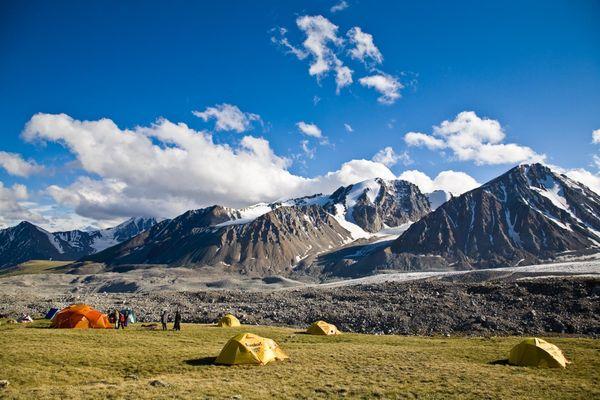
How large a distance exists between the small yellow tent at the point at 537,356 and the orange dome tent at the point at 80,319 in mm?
33373

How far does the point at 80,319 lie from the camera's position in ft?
123

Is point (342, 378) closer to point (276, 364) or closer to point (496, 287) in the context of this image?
point (276, 364)

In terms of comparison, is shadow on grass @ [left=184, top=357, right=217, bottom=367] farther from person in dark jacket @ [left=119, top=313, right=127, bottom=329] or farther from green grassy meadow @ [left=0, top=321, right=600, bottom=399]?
person in dark jacket @ [left=119, top=313, right=127, bottom=329]

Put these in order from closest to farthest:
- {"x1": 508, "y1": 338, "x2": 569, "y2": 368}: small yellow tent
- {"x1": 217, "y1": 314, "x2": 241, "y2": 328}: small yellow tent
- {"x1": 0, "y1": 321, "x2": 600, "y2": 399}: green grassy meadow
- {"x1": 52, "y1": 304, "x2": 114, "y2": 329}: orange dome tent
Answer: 1. {"x1": 0, "y1": 321, "x2": 600, "y2": 399}: green grassy meadow
2. {"x1": 508, "y1": 338, "x2": 569, "y2": 368}: small yellow tent
3. {"x1": 52, "y1": 304, "x2": 114, "y2": 329}: orange dome tent
4. {"x1": 217, "y1": 314, "x2": 241, "y2": 328}: small yellow tent

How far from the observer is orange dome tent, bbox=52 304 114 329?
37312 millimetres

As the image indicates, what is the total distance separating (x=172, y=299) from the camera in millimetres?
88562

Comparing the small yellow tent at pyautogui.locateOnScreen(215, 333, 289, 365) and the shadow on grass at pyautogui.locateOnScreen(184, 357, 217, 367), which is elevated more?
the small yellow tent at pyautogui.locateOnScreen(215, 333, 289, 365)

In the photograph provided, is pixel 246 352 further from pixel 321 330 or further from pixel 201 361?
pixel 321 330

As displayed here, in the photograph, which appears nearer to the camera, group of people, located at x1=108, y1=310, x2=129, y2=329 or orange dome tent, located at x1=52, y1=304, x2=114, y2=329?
orange dome tent, located at x1=52, y1=304, x2=114, y2=329

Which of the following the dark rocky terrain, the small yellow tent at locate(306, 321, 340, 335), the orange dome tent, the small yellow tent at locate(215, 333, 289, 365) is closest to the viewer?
the small yellow tent at locate(215, 333, 289, 365)

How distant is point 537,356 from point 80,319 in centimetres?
Answer: 3595

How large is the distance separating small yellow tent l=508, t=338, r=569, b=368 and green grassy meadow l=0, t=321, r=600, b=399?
2.26 ft

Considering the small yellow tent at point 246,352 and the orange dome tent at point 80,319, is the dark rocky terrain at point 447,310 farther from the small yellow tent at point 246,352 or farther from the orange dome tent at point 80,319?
the small yellow tent at point 246,352

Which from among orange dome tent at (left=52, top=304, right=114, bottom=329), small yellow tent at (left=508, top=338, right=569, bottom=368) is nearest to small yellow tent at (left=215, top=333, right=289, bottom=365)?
small yellow tent at (left=508, top=338, right=569, bottom=368)
